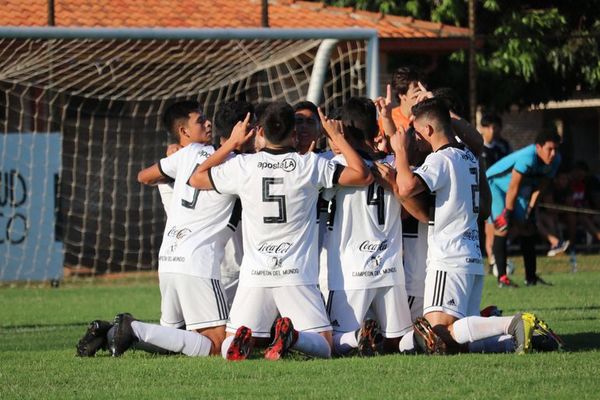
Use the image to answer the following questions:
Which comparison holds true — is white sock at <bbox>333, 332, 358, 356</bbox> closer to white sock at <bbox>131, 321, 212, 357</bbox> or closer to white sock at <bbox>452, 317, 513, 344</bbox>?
white sock at <bbox>452, 317, 513, 344</bbox>

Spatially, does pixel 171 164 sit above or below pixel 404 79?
below

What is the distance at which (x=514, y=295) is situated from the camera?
13539 millimetres

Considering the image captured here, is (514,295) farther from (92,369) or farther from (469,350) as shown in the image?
(92,369)

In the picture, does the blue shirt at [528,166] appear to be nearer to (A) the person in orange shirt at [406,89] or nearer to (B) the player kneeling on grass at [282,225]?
(A) the person in orange shirt at [406,89]

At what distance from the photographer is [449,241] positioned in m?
8.38

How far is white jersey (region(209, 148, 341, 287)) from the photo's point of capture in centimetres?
823

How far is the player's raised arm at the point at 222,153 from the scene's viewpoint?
8406 mm

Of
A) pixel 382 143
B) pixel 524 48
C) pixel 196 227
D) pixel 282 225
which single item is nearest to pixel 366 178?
pixel 282 225

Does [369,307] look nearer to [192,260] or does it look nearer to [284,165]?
[284,165]

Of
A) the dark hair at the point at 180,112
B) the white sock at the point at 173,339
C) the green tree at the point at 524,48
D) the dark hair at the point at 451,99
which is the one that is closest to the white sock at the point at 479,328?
the white sock at the point at 173,339

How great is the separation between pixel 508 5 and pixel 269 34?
Answer: 11380mm

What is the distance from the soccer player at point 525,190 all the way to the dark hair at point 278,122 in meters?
6.87

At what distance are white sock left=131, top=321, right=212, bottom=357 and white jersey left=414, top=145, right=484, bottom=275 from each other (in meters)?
1.69

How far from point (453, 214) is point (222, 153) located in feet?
5.47
